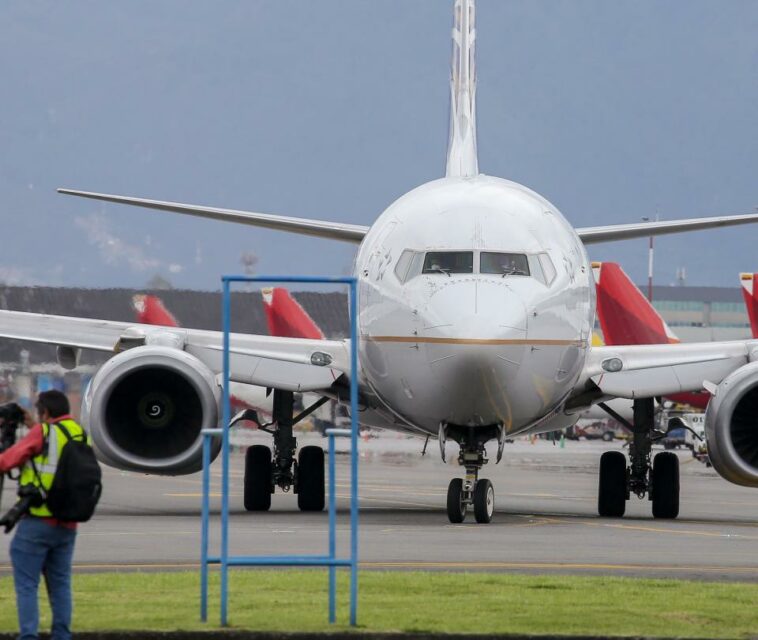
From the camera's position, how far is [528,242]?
68.4 feet

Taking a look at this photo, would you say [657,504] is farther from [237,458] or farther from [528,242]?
[237,458]

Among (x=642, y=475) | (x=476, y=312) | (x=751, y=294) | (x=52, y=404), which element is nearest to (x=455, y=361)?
(x=476, y=312)

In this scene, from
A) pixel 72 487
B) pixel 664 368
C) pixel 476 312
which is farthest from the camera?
pixel 664 368

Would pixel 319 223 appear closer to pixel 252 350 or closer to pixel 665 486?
pixel 252 350

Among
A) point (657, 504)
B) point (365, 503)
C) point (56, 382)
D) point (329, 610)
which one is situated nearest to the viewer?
point (329, 610)

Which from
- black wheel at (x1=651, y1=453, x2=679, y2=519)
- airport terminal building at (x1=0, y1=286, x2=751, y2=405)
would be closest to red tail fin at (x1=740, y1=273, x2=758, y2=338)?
airport terminal building at (x1=0, y1=286, x2=751, y2=405)

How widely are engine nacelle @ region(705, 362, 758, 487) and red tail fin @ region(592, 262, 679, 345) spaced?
28880 mm

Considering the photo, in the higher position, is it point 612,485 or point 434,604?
point 612,485

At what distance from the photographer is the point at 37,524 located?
10992 millimetres

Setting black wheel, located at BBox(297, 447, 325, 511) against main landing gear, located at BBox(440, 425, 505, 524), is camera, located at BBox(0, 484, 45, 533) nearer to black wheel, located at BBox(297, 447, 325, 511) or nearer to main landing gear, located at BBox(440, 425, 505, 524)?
main landing gear, located at BBox(440, 425, 505, 524)

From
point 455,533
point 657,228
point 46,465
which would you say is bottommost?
point 455,533

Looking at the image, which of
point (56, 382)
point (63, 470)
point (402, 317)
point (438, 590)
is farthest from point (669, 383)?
point (56, 382)

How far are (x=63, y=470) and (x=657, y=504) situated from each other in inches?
563

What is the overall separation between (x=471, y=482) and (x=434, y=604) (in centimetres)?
856
